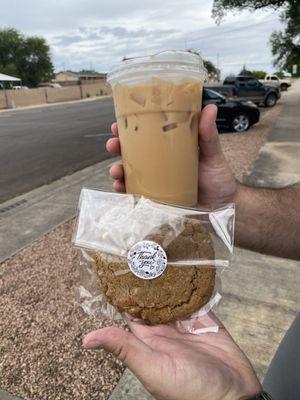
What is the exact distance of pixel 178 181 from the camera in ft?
4.96

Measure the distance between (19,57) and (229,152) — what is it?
7048 centimetres

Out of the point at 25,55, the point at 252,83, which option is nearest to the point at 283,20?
the point at 252,83

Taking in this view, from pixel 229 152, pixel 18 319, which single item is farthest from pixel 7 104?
pixel 18 319

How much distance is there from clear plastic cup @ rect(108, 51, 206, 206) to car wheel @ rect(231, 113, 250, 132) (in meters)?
13.1

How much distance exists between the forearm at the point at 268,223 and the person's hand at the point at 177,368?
73 cm

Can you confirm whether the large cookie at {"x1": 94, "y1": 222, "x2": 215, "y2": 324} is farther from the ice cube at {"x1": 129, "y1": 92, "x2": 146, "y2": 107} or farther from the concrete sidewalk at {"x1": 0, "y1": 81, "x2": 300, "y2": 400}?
the concrete sidewalk at {"x1": 0, "y1": 81, "x2": 300, "y2": 400}

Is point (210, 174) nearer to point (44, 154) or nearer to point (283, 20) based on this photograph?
point (44, 154)

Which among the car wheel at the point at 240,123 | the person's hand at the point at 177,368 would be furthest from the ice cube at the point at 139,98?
the car wheel at the point at 240,123

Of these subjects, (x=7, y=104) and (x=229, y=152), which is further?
(x=7, y=104)

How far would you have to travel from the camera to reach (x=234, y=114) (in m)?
Answer: 14.1

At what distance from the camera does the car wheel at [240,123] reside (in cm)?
1420

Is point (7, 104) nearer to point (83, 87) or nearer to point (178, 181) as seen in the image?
point (83, 87)

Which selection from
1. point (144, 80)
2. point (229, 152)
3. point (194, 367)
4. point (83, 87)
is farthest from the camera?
point (83, 87)

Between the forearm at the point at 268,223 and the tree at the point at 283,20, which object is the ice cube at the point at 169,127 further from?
the tree at the point at 283,20
